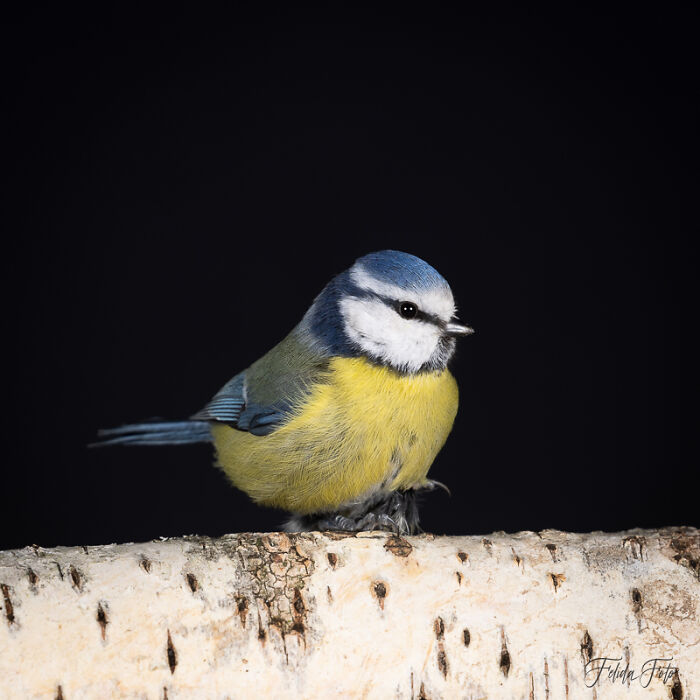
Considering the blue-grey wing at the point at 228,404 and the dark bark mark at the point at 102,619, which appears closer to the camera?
the dark bark mark at the point at 102,619

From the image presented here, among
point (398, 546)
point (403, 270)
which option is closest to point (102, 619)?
point (398, 546)

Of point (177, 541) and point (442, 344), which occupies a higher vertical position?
point (442, 344)

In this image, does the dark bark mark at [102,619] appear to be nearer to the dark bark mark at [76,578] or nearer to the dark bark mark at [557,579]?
the dark bark mark at [76,578]

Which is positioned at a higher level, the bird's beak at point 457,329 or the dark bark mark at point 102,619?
the bird's beak at point 457,329

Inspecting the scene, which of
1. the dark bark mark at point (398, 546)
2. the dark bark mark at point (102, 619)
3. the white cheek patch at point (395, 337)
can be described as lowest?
the dark bark mark at point (102, 619)

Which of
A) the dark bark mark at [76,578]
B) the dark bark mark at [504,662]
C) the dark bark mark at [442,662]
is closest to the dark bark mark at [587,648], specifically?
the dark bark mark at [504,662]

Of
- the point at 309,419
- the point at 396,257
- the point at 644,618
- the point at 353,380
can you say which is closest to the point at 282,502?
the point at 309,419

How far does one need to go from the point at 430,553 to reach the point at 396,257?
23.5 inches

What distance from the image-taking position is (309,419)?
1685 millimetres

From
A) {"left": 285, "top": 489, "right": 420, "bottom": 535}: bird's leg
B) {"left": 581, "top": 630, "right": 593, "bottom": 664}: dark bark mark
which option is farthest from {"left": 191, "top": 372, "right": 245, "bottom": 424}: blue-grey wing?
{"left": 581, "top": 630, "right": 593, "bottom": 664}: dark bark mark

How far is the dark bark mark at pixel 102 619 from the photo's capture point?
4.12 feet

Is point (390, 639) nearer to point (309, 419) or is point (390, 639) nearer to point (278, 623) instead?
point (278, 623)

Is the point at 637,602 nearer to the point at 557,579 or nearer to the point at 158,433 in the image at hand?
the point at 557,579

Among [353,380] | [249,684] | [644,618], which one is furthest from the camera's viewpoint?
[353,380]
